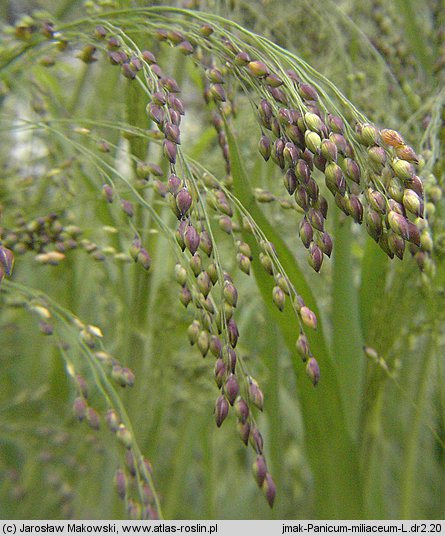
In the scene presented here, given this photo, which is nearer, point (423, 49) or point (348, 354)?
point (348, 354)

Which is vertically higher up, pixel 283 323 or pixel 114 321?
pixel 283 323

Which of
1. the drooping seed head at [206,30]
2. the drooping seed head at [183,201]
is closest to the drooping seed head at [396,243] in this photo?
the drooping seed head at [183,201]

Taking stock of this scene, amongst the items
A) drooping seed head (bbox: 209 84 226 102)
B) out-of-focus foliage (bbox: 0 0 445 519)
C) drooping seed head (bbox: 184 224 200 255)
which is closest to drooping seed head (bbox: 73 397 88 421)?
out-of-focus foliage (bbox: 0 0 445 519)

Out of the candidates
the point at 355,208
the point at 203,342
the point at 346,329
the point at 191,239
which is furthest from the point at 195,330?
the point at 346,329

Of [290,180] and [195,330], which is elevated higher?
[290,180]

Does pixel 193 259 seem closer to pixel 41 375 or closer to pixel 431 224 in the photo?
pixel 431 224

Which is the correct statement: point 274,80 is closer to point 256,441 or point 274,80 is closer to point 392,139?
point 392,139

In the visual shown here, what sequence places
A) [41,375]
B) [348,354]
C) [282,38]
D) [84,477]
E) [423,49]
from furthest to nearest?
[41,375] → [84,477] → [282,38] → [423,49] → [348,354]

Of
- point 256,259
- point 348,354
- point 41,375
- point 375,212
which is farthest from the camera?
point 41,375
